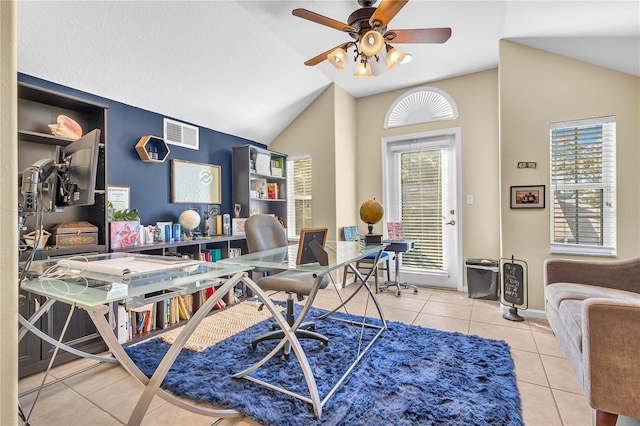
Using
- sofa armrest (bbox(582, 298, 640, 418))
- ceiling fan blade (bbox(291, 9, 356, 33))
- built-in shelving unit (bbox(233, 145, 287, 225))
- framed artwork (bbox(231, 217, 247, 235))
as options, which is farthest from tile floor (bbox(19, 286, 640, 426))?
ceiling fan blade (bbox(291, 9, 356, 33))

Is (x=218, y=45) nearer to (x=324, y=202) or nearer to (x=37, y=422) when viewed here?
(x=324, y=202)

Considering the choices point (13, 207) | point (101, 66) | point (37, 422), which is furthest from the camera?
point (101, 66)

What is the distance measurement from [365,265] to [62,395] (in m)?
3.27

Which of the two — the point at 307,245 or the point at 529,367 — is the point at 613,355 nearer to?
the point at 529,367

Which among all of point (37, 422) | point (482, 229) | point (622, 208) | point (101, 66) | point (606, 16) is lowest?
point (37, 422)

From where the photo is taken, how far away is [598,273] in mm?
2215

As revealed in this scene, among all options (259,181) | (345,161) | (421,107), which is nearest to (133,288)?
(259,181)

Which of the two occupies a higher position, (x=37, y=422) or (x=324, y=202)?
(x=324, y=202)

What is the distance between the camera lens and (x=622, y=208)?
263cm

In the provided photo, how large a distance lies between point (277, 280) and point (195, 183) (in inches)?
77.6

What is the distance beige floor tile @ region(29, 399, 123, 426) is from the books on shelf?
323cm

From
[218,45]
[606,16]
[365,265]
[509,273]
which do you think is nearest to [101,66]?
[218,45]

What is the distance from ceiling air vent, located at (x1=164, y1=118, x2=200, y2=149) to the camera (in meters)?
3.26

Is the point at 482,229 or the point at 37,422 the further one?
the point at 482,229
